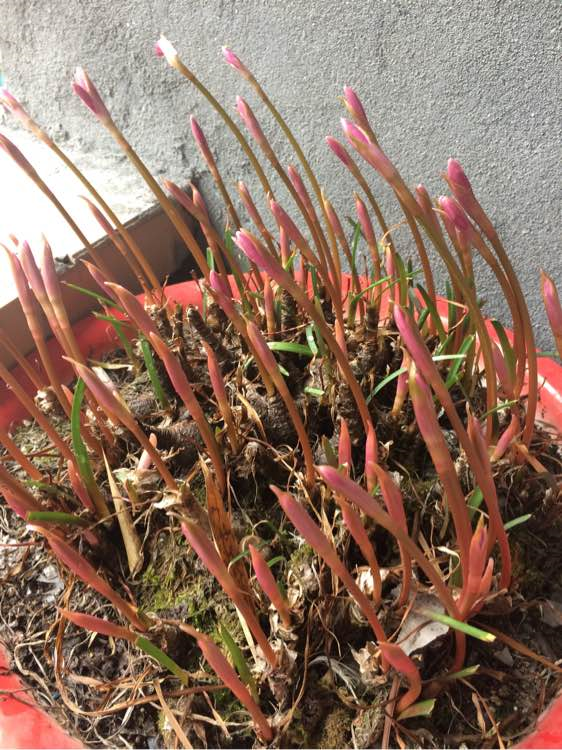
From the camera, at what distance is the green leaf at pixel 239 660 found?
432 mm

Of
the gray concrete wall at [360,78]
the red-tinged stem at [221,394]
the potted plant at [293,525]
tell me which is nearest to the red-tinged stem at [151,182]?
the potted plant at [293,525]

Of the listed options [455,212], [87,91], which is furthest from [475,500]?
[87,91]

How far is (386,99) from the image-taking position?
939 mm

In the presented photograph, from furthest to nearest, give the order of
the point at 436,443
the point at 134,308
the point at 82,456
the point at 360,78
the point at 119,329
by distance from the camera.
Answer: the point at 360,78 → the point at 119,329 → the point at 82,456 → the point at 134,308 → the point at 436,443

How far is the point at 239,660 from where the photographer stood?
0.44 meters

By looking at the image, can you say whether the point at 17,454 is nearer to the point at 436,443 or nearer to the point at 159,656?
the point at 159,656

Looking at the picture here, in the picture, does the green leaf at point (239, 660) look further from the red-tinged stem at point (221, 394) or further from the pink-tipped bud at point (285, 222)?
the pink-tipped bud at point (285, 222)

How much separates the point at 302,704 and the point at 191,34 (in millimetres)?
1002

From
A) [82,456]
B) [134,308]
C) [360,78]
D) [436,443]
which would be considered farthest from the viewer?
[360,78]

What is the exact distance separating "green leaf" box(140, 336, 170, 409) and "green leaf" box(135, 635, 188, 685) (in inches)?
9.6

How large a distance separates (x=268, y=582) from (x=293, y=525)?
10cm

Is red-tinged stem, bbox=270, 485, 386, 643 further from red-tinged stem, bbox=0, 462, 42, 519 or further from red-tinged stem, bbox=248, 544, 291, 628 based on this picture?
red-tinged stem, bbox=0, 462, 42, 519

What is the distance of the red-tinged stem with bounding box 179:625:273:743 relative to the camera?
370mm

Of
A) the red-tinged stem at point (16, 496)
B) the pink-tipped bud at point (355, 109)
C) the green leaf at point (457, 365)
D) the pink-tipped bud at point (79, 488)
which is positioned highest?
the pink-tipped bud at point (355, 109)
